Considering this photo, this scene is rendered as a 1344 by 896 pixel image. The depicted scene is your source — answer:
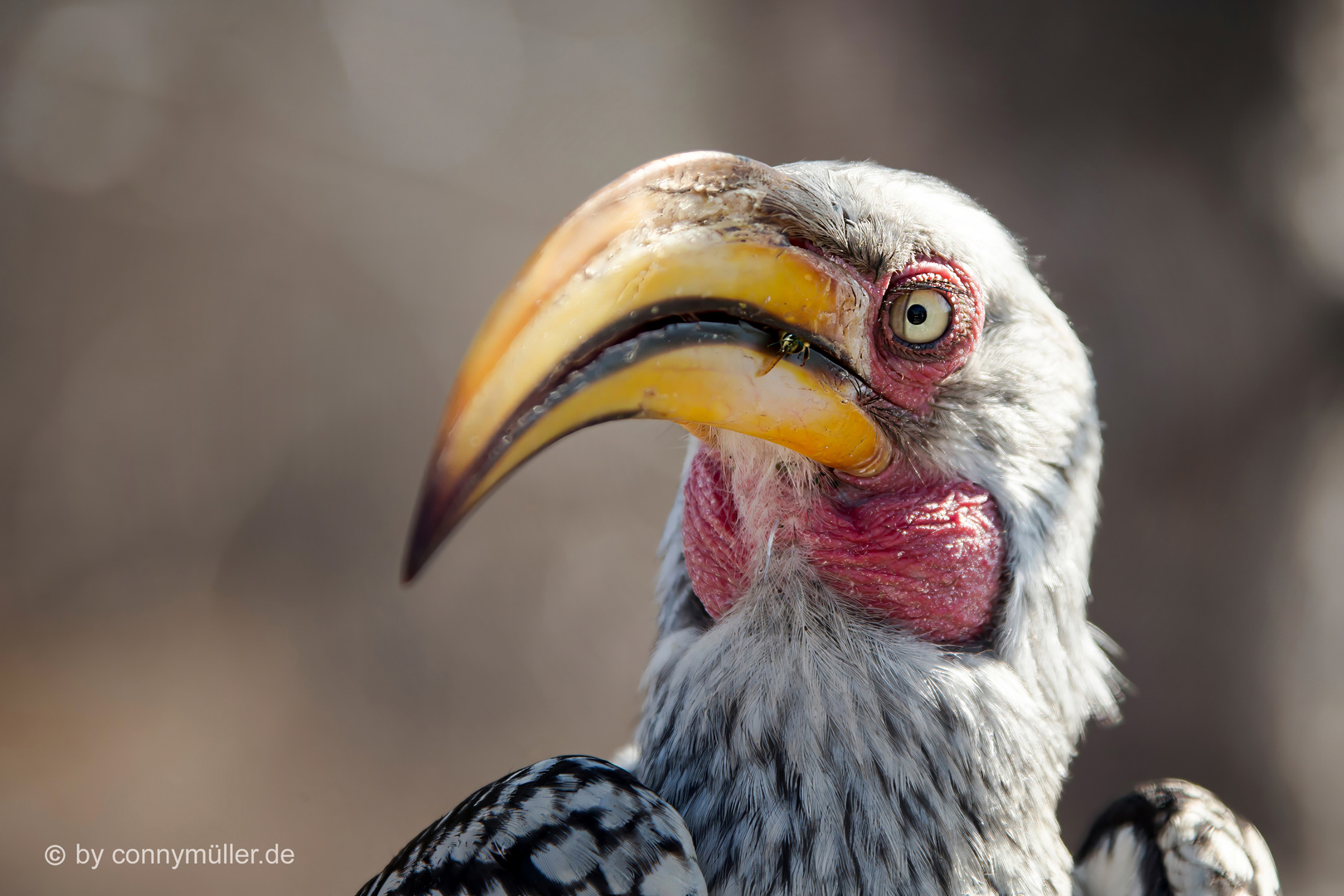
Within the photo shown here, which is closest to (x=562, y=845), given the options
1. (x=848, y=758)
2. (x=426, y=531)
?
(x=848, y=758)

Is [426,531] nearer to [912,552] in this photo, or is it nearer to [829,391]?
[829,391]

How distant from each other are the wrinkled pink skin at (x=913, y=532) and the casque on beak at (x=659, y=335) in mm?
126

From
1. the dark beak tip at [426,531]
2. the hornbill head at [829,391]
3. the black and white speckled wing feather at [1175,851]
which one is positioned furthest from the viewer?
the black and white speckled wing feather at [1175,851]

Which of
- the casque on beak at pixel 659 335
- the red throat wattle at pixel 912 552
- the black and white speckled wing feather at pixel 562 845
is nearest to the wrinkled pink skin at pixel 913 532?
the red throat wattle at pixel 912 552

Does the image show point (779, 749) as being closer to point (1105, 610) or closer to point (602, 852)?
point (602, 852)

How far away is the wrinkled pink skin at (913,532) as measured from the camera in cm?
127

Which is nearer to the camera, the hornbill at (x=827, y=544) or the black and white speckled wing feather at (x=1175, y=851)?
the hornbill at (x=827, y=544)

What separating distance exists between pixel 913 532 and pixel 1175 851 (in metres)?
1.07

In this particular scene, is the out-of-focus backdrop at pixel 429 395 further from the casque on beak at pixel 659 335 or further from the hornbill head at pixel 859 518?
the casque on beak at pixel 659 335

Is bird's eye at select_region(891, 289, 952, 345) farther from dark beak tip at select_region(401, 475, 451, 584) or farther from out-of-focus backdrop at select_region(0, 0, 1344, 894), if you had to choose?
out-of-focus backdrop at select_region(0, 0, 1344, 894)

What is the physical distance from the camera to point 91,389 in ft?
15.1

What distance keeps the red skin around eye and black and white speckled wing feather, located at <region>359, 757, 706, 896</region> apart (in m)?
0.71

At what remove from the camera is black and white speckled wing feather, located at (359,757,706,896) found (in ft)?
3.70

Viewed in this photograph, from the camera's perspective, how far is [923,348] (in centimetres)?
126
